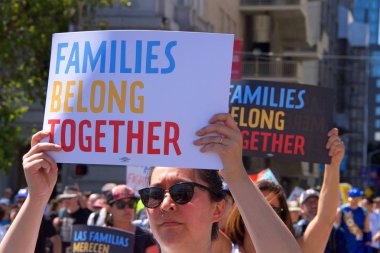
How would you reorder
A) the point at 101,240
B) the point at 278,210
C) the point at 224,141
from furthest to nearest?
the point at 101,240, the point at 278,210, the point at 224,141

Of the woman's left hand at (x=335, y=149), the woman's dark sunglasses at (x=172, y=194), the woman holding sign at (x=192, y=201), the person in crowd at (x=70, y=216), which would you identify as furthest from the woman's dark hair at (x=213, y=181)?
the person in crowd at (x=70, y=216)

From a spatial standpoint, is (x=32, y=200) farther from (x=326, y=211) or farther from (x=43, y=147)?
(x=326, y=211)

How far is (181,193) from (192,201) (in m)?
0.05

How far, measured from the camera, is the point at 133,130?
362cm

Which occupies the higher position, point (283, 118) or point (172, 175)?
point (283, 118)

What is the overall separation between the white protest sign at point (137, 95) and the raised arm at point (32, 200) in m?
0.05

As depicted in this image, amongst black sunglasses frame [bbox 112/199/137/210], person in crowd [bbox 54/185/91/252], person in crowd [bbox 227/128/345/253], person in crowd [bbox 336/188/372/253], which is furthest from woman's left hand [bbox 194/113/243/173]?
person in crowd [bbox 336/188/372/253]

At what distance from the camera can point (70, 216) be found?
1516 cm

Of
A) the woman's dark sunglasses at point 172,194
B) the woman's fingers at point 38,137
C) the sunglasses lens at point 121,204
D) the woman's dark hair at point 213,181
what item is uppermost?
the woman's fingers at point 38,137

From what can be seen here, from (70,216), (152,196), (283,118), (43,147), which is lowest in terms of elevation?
(70,216)

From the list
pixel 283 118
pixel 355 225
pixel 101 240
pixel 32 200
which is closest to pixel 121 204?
pixel 101 240

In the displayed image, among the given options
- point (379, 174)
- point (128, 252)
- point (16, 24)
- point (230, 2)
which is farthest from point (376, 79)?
point (128, 252)

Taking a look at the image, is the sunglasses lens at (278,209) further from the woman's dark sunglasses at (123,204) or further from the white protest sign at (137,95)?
the woman's dark sunglasses at (123,204)

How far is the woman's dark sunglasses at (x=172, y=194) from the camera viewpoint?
3.73m
